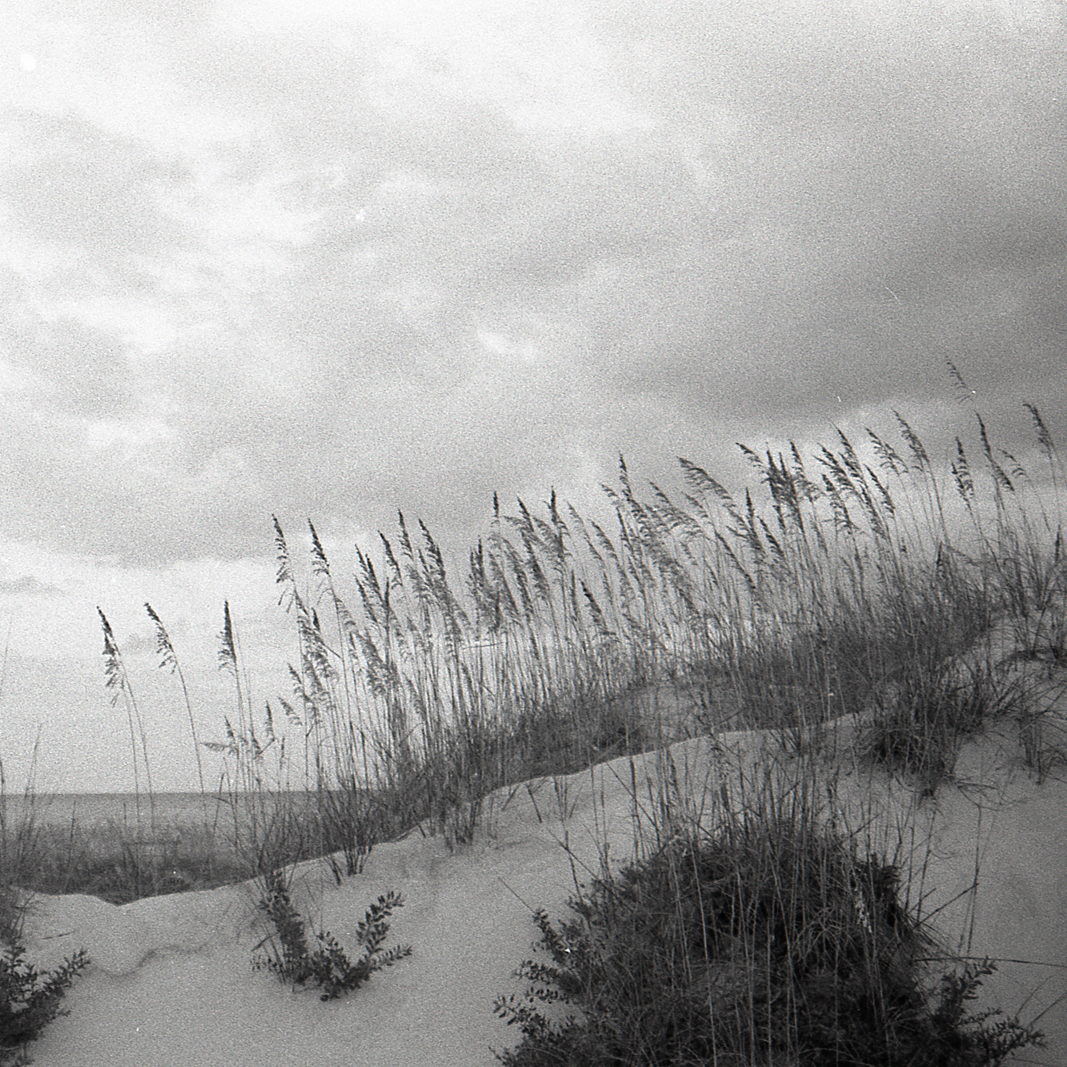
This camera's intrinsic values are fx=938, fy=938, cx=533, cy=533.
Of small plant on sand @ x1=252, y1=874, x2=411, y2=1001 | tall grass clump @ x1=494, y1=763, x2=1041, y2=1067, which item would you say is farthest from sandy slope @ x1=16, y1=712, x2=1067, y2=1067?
tall grass clump @ x1=494, y1=763, x2=1041, y2=1067

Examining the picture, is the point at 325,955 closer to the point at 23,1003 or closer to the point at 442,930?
the point at 442,930

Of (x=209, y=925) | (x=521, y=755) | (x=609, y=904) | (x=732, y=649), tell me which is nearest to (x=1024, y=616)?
(x=732, y=649)

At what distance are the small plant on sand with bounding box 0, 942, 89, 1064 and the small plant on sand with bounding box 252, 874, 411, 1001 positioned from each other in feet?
2.30

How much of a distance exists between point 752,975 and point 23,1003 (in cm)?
263

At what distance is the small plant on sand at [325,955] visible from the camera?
3.50 meters

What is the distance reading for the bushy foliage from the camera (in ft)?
8.71

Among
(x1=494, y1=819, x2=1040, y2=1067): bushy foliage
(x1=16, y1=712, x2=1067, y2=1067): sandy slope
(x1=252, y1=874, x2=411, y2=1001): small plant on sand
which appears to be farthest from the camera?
(x1=252, y1=874, x2=411, y2=1001): small plant on sand

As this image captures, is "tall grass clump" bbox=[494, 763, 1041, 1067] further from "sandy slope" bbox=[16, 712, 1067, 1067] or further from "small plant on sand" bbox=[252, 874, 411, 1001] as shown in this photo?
"small plant on sand" bbox=[252, 874, 411, 1001]

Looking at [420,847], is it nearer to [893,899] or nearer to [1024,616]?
[893,899]

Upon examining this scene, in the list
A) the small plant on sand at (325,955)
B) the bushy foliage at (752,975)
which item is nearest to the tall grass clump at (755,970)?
the bushy foliage at (752,975)

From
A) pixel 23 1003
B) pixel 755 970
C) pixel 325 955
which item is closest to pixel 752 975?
pixel 755 970

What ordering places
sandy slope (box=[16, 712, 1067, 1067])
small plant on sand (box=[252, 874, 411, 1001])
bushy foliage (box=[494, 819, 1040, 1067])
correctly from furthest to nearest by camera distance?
small plant on sand (box=[252, 874, 411, 1001]), sandy slope (box=[16, 712, 1067, 1067]), bushy foliage (box=[494, 819, 1040, 1067])

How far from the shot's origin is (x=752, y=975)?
2.73 metres

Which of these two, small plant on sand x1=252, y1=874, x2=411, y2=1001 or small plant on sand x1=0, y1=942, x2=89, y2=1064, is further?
small plant on sand x1=252, y1=874, x2=411, y2=1001
